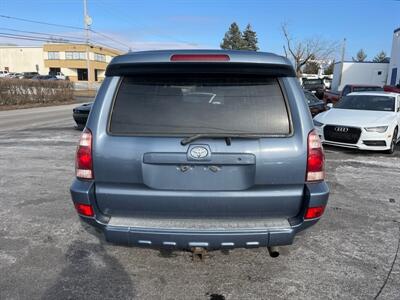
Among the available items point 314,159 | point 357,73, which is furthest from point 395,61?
point 314,159

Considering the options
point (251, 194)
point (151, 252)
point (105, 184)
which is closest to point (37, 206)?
point (151, 252)

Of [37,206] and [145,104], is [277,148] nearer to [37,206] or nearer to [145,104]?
[145,104]

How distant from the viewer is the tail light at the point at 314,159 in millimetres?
2736

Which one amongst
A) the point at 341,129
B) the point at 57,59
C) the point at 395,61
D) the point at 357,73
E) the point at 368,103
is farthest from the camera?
the point at 57,59

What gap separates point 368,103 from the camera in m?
9.97

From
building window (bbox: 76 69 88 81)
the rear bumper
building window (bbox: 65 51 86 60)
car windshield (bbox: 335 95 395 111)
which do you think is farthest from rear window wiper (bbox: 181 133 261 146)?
building window (bbox: 76 69 88 81)

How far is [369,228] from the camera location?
14.2 ft

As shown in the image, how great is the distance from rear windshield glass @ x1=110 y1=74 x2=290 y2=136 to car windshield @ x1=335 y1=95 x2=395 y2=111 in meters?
8.04

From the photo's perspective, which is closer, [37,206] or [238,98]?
[238,98]

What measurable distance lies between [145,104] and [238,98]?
0.72 metres

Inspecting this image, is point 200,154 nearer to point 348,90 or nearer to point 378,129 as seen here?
point 378,129

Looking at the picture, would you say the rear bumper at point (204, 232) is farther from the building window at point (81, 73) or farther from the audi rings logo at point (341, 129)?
the building window at point (81, 73)

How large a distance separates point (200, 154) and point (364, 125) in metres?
7.04

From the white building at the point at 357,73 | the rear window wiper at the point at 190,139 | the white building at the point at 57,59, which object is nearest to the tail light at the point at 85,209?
the rear window wiper at the point at 190,139
